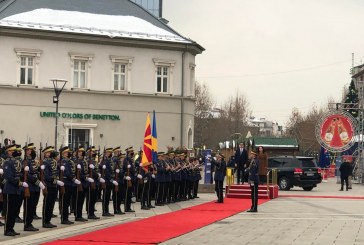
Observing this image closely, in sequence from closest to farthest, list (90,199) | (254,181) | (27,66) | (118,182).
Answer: (90,199), (118,182), (254,181), (27,66)

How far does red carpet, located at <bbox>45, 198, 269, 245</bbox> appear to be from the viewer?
1608 cm

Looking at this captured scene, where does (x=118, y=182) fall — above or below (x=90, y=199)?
above

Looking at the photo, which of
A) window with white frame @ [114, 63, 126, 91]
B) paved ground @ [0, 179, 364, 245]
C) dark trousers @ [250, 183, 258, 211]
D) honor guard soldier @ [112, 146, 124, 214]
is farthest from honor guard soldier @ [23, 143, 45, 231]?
window with white frame @ [114, 63, 126, 91]

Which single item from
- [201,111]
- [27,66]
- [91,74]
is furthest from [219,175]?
[201,111]

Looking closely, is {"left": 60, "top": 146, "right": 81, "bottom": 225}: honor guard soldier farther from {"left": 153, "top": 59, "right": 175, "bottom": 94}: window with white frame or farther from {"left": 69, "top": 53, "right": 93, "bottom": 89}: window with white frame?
{"left": 153, "top": 59, "right": 175, "bottom": 94}: window with white frame

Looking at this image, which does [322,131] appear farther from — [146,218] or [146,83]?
[146,218]

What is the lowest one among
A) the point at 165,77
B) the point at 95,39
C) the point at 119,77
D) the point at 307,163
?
the point at 307,163

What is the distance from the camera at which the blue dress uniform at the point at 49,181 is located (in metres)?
18.6

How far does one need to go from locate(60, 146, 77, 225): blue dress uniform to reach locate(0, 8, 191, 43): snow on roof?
31749mm

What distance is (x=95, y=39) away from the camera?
172 ft

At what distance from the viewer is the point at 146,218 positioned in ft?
71.8

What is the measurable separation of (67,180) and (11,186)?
283cm

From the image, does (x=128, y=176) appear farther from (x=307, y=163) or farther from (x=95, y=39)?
Answer: (x=95, y=39)

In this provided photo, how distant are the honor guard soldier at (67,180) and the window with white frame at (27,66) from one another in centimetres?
3163
